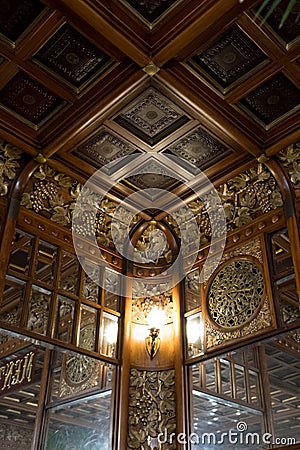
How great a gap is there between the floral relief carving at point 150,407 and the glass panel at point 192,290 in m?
0.58

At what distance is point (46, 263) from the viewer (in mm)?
3873

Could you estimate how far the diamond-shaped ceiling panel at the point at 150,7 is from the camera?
2.88 metres

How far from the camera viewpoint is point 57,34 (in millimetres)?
3039

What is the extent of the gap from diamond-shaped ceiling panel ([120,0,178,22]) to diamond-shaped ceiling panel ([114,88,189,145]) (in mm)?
589

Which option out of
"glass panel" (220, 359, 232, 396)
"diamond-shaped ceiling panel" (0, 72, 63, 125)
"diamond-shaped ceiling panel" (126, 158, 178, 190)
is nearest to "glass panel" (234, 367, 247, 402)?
"glass panel" (220, 359, 232, 396)

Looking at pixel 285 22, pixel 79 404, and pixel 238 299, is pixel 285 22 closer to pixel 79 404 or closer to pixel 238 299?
pixel 238 299

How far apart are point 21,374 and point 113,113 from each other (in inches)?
168

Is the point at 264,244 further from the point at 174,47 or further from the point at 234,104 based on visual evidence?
the point at 174,47

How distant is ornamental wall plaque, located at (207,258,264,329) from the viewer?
140 inches

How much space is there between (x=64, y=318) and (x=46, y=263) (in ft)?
1.62

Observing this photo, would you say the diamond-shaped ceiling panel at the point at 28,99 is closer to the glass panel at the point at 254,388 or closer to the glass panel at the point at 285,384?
the glass panel at the point at 254,388

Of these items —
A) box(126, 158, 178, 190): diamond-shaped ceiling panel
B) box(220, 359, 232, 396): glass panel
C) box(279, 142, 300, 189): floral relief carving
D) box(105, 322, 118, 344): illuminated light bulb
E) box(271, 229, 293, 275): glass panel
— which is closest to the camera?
box(271, 229, 293, 275): glass panel

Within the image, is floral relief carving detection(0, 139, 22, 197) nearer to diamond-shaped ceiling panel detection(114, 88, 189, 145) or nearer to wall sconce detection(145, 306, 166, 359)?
diamond-shaped ceiling panel detection(114, 88, 189, 145)

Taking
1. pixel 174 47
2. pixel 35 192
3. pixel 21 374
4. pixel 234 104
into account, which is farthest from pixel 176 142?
pixel 21 374
